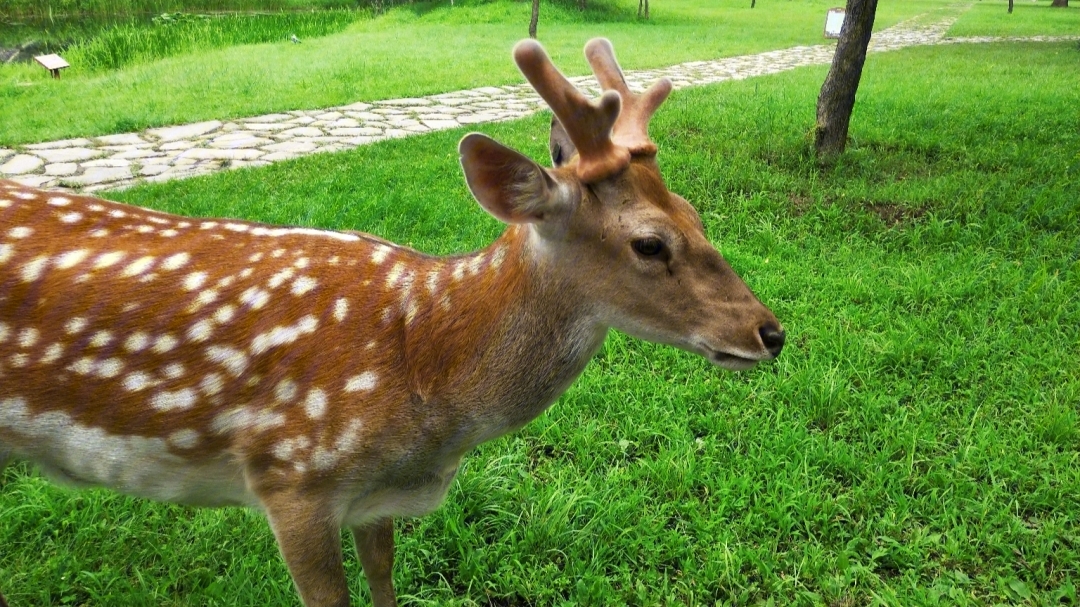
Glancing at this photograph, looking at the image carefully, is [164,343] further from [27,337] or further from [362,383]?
[362,383]

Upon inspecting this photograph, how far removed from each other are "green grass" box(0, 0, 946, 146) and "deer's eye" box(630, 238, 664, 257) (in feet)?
24.4

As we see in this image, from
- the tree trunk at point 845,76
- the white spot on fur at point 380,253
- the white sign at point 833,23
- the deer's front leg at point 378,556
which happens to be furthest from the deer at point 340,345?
the white sign at point 833,23

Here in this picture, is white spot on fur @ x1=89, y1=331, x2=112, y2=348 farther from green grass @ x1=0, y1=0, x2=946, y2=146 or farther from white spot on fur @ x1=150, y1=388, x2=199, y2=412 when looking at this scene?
green grass @ x1=0, y1=0, x2=946, y2=146

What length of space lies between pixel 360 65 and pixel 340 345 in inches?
410

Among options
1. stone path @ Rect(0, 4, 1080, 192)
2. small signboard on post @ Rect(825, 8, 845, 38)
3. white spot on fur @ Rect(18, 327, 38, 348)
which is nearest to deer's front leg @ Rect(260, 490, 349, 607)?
white spot on fur @ Rect(18, 327, 38, 348)

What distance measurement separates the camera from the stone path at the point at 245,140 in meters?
6.00

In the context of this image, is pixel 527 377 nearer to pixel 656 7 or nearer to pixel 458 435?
pixel 458 435

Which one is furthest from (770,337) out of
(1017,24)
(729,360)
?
(1017,24)

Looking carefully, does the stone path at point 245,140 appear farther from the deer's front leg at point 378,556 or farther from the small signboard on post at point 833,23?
the small signboard on post at point 833,23

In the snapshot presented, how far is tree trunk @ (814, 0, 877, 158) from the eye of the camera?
18.5 ft

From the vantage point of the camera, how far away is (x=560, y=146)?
2.06 metres

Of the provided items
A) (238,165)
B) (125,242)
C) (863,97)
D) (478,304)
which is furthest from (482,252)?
(863,97)

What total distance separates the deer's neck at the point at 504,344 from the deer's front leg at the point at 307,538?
39 centimetres

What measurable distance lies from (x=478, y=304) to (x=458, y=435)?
13.3 inches
